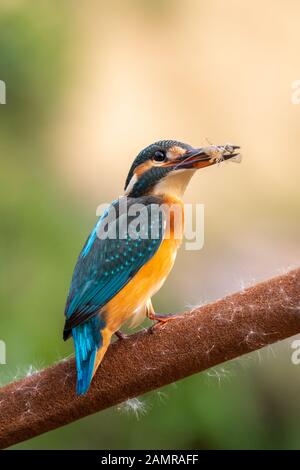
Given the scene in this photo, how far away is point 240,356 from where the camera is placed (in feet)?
3.90

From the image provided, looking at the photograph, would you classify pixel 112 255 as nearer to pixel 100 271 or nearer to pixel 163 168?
pixel 100 271

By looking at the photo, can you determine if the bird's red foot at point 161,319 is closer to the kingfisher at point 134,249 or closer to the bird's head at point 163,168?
the kingfisher at point 134,249

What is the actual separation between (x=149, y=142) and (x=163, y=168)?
53.0 inches

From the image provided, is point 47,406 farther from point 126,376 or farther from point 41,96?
point 41,96

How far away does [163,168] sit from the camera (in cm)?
143

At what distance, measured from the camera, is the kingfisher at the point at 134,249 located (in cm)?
133

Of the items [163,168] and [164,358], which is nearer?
[164,358]

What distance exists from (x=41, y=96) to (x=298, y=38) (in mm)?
1033

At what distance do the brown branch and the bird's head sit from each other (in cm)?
27

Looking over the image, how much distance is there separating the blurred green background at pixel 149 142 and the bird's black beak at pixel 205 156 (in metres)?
0.66

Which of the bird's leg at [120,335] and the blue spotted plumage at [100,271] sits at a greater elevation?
the blue spotted plumage at [100,271]

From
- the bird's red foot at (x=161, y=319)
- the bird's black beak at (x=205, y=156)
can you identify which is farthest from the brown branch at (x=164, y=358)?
the bird's black beak at (x=205, y=156)

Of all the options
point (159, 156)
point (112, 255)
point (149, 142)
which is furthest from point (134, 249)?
point (149, 142)

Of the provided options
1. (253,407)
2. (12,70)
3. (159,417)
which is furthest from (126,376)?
(12,70)
